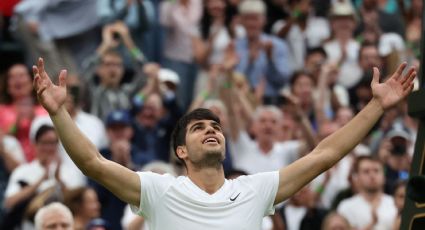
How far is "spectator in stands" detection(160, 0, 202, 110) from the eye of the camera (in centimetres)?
1662

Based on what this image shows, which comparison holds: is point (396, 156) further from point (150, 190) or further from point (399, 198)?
point (150, 190)

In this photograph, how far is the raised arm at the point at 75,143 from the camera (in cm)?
806

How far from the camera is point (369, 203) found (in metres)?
13.2

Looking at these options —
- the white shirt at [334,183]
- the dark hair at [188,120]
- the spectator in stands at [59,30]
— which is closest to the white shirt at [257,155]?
the white shirt at [334,183]

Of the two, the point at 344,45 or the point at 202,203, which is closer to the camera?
the point at 202,203

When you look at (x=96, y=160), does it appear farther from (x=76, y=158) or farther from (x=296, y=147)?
(x=296, y=147)

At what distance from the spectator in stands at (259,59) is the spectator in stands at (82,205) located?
4.44 meters

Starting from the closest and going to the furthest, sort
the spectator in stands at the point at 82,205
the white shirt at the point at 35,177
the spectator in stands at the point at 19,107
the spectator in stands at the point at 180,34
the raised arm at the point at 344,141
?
1. the raised arm at the point at 344,141
2. the spectator in stands at the point at 82,205
3. the white shirt at the point at 35,177
4. the spectator in stands at the point at 19,107
5. the spectator in stands at the point at 180,34

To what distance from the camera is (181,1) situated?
16906mm

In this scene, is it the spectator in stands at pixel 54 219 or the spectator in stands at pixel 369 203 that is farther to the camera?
the spectator in stands at pixel 369 203

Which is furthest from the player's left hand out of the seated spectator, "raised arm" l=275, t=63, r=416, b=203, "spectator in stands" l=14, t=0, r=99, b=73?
"spectator in stands" l=14, t=0, r=99, b=73

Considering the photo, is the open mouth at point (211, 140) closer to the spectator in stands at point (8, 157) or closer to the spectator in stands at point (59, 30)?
the spectator in stands at point (8, 157)

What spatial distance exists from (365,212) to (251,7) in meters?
4.33

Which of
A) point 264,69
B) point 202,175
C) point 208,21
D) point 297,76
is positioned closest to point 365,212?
point 297,76
